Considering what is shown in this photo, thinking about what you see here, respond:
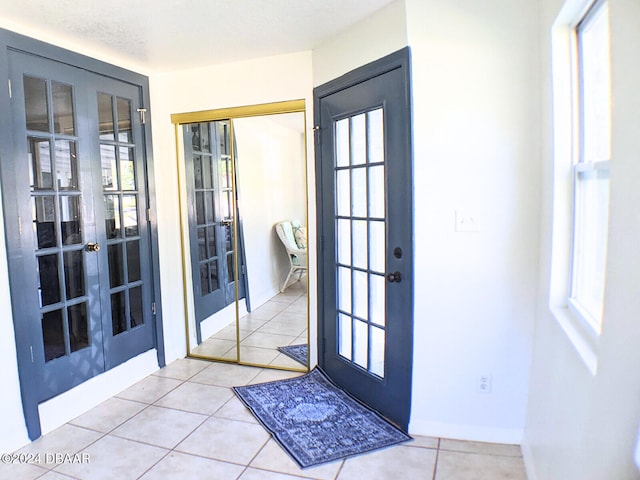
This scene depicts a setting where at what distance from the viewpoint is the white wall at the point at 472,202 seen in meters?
2.02

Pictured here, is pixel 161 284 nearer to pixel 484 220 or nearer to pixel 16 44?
pixel 16 44

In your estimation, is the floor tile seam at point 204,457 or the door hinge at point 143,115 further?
the door hinge at point 143,115

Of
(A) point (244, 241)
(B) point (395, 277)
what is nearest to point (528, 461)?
(B) point (395, 277)

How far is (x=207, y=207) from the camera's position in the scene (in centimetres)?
340

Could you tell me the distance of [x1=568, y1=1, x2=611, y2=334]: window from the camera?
1.39m

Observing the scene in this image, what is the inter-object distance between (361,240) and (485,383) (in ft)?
3.39

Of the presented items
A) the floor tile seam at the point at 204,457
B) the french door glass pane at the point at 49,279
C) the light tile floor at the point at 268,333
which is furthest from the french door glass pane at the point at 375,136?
the french door glass pane at the point at 49,279

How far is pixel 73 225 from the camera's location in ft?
8.46

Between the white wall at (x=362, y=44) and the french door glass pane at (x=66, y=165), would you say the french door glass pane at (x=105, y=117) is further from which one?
the white wall at (x=362, y=44)

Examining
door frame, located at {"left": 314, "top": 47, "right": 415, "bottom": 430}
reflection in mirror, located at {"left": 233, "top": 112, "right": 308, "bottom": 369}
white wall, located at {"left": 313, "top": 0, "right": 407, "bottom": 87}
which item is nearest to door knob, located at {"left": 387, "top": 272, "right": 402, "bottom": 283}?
door frame, located at {"left": 314, "top": 47, "right": 415, "bottom": 430}

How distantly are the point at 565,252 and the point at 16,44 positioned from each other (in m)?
2.94

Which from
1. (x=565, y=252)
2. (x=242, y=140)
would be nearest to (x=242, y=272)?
(x=242, y=140)

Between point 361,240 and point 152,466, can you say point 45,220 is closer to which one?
point 152,466

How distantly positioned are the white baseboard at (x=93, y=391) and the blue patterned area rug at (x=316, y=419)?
77cm
